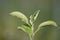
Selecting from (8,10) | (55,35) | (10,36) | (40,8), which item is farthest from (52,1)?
(10,36)

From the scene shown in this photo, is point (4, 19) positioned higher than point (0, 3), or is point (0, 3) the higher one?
point (0, 3)

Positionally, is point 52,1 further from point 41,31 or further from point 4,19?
point 4,19

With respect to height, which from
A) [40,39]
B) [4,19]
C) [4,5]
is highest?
[4,5]

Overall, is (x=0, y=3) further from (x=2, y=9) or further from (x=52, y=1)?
(x=52, y=1)

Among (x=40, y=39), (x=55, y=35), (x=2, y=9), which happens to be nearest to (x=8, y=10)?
(x=2, y=9)

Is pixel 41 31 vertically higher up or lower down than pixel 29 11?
lower down

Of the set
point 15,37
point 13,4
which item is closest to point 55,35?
point 15,37
